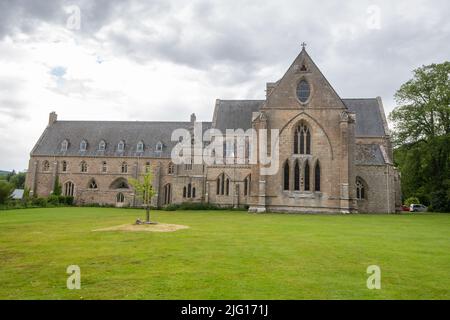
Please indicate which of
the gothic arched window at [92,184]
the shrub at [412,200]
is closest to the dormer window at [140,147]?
the gothic arched window at [92,184]

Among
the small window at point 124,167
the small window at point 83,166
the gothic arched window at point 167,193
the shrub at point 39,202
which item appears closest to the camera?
the shrub at point 39,202

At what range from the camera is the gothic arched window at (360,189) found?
45156 millimetres

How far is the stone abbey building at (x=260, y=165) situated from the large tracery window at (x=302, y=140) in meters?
Result: 0.11

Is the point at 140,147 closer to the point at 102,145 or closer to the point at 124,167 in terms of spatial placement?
the point at 124,167

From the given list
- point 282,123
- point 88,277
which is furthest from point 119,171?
point 88,277

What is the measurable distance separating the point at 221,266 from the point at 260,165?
29516mm

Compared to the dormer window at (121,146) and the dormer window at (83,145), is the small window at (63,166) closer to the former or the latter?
the dormer window at (83,145)

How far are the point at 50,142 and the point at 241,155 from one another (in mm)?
33678

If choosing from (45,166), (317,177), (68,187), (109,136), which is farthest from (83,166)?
(317,177)

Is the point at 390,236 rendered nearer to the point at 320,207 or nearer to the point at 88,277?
the point at 88,277

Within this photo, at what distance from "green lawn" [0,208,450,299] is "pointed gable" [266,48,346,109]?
961 inches

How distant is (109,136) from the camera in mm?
65000

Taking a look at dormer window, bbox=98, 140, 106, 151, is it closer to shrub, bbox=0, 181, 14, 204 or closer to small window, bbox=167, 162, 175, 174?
small window, bbox=167, 162, 175, 174

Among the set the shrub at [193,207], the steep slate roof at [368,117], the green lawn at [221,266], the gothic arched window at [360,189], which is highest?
the steep slate roof at [368,117]
